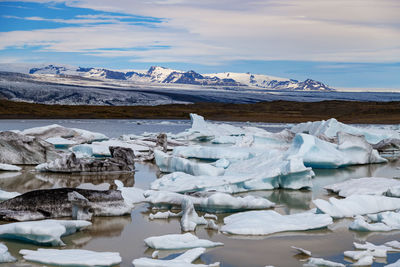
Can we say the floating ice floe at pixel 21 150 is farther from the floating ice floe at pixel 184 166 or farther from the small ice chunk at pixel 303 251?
the small ice chunk at pixel 303 251

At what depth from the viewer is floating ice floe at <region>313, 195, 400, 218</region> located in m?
5.75

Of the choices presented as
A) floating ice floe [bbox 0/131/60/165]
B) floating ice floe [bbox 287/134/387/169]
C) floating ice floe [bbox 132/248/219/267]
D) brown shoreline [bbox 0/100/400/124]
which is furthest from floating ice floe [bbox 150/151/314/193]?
brown shoreline [bbox 0/100/400/124]

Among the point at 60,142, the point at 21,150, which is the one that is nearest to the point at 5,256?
the point at 21,150

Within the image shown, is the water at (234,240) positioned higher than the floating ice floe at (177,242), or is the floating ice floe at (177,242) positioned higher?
the floating ice floe at (177,242)

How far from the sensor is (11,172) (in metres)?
9.08

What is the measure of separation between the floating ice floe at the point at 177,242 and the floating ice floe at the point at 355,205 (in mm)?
1666

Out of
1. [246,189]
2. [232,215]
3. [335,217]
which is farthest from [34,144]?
[335,217]

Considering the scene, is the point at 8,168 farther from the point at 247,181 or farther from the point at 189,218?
the point at 189,218

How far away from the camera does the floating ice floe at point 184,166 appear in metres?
8.07

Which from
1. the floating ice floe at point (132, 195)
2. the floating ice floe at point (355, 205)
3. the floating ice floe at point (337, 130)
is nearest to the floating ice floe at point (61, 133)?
the floating ice floe at point (337, 130)

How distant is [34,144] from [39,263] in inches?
259

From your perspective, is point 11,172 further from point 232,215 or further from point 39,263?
point 39,263

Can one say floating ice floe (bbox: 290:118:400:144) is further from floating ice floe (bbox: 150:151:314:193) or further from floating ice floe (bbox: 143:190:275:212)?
floating ice floe (bbox: 143:190:275:212)

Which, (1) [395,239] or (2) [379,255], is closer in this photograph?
(2) [379,255]
